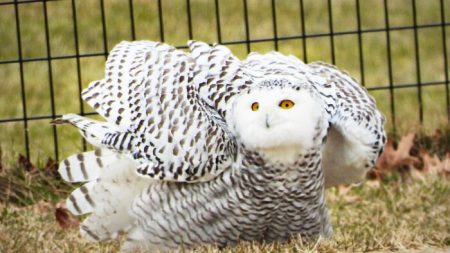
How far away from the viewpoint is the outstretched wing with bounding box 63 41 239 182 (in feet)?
16.2

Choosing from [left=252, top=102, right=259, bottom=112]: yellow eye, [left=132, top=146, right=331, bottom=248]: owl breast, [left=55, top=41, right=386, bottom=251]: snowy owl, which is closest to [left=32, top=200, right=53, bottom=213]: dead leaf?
[left=55, top=41, right=386, bottom=251]: snowy owl

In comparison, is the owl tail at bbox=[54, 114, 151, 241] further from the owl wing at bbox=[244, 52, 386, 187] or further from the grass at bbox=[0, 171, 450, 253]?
the owl wing at bbox=[244, 52, 386, 187]

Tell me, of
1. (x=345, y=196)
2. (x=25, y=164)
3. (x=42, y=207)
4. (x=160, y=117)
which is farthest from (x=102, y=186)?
(x=345, y=196)

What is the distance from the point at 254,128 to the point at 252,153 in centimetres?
11

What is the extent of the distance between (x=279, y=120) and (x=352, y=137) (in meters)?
0.52

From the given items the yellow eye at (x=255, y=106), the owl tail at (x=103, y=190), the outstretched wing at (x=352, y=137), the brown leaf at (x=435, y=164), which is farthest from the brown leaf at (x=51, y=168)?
the yellow eye at (x=255, y=106)

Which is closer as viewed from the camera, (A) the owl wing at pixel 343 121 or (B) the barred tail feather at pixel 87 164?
(A) the owl wing at pixel 343 121

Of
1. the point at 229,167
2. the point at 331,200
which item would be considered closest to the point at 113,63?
the point at 229,167

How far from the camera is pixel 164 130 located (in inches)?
203

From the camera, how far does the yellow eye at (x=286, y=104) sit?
4770mm

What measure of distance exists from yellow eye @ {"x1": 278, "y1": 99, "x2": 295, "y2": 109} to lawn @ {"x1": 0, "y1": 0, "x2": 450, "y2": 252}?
56 cm

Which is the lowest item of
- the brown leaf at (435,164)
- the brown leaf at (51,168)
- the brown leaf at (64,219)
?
the brown leaf at (64,219)

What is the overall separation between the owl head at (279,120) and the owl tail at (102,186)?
0.65 m

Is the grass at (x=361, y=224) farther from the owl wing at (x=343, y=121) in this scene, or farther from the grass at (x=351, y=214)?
the owl wing at (x=343, y=121)
